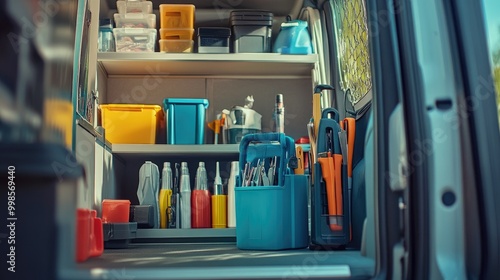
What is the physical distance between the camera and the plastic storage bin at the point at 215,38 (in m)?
3.07

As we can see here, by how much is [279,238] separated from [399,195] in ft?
2.53

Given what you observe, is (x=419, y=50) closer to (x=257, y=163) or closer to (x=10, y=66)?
(x=10, y=66)

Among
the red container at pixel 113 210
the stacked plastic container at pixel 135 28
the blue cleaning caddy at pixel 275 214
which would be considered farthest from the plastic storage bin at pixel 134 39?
the blue cleaning caddy at pixel 275 214

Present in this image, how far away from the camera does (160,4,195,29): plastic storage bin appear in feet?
10.1

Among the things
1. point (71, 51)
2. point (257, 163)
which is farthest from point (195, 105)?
point (71, 51)

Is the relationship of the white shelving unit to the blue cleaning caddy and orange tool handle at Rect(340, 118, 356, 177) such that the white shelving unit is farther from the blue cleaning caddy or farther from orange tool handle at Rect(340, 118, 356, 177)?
orange tool handle at Rect(340, 118, 356, 177)

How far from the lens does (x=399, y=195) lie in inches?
41.8

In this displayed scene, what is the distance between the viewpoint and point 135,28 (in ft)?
10.0

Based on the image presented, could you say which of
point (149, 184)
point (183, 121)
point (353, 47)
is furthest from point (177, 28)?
point (353, 47)

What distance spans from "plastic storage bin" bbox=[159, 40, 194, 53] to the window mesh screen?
807 mm

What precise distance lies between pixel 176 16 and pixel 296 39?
0.62 m

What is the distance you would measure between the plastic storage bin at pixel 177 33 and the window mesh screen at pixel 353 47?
80 centimetres

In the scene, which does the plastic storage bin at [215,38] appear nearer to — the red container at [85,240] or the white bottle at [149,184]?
the white bottle at [149,184]

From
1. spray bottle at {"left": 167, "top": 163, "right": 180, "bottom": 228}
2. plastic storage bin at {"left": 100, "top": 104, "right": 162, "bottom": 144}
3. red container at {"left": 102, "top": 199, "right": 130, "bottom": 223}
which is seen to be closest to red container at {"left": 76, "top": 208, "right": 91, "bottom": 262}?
red container at {"left": 102, "top": 199, "right": 130, "bottom": 223}
